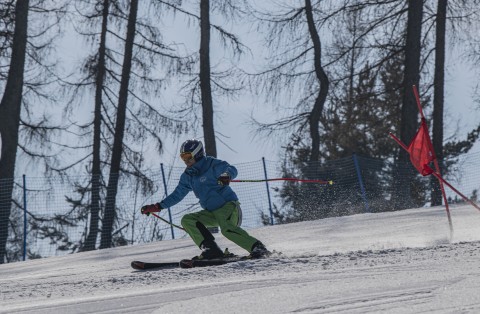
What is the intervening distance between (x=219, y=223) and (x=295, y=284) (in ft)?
11.7

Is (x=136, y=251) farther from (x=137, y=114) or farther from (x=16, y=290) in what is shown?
(x=137, y=114)

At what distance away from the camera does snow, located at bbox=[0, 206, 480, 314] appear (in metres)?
5.18

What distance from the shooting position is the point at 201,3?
830 inches

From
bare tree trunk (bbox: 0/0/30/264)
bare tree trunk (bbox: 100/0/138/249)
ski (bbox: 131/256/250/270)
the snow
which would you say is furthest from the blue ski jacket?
bare tree trunk (bbox: 100/0/138/249)

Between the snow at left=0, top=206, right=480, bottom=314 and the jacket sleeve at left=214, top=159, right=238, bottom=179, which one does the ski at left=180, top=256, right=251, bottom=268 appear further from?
the jacket sleeve at left=214, top=159, right=238, bottom=179

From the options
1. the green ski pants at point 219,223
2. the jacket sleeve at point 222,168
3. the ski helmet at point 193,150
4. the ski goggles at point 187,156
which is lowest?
the green ski pants at point 219,223

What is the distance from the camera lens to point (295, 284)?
614 centimetres

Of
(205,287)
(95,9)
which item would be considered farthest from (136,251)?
(95,9)

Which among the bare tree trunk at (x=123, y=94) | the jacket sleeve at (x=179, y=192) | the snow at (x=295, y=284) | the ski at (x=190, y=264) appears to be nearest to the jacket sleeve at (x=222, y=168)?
the jacket sleeve at (x=179, y=192)

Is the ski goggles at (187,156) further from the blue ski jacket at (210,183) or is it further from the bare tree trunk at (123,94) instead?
the bare tree trunk at (123,94)

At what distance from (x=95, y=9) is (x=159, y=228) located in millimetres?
6852

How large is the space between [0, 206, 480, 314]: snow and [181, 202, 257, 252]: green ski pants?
516 millimetres

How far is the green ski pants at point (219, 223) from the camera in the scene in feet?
31.0

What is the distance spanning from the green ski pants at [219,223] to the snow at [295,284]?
516mm
